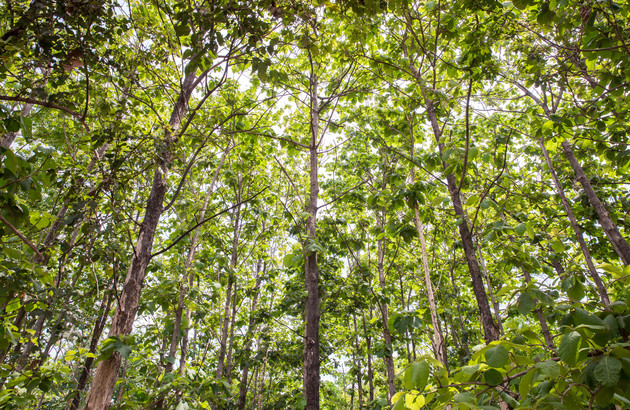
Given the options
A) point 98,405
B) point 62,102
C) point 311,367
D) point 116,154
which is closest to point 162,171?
point 116,154

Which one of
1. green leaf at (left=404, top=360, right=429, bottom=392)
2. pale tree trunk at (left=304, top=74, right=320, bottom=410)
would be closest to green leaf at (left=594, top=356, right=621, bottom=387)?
green leaf at (left=404, top=360, right=429, bottom=392)

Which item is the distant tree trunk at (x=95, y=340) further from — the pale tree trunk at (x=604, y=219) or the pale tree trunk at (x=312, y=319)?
the pale tree trunk at (x=604, y=219)

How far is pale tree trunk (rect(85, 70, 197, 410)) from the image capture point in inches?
83.2

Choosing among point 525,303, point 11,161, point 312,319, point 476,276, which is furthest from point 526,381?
point 312,319

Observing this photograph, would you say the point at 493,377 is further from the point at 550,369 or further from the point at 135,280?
the point at 135,280

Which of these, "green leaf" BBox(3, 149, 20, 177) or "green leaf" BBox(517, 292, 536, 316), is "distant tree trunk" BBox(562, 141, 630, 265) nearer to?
"green leaf" BBox(517, 292, 536, 316)

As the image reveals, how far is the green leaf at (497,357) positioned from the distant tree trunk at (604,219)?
554 cm

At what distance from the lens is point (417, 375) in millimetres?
1339

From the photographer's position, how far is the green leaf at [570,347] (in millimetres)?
1150

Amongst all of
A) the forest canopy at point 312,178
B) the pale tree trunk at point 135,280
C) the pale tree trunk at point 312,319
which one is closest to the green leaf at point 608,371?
the forest canopy at point 312,178

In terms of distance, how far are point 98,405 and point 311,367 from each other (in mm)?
2634

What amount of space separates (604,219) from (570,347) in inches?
238

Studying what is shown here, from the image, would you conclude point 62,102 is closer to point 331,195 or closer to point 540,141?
point 331,195

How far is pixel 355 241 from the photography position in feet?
21.1
